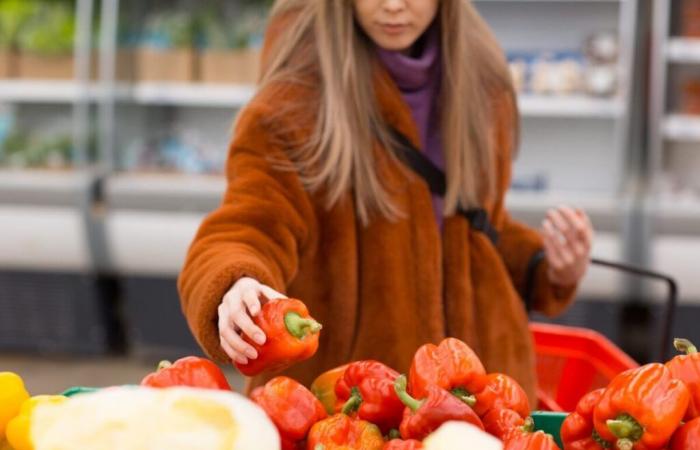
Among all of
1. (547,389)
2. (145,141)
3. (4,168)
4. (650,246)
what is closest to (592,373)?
(547,389)

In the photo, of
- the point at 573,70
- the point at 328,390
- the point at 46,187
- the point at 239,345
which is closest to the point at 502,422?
the point at 328,390

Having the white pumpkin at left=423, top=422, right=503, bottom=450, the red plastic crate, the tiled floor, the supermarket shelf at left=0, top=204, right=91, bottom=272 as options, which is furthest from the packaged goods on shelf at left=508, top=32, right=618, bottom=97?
the white pumpkin at left=423, top=422, right=503, bottom=450

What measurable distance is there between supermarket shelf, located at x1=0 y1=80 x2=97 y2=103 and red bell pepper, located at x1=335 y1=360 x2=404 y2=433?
3.95 m

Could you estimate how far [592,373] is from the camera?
233 cm

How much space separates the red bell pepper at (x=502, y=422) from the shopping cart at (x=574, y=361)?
0.87 metres

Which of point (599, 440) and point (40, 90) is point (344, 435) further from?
point (40, 90)

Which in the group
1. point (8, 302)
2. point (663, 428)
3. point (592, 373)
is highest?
point (663, 428)

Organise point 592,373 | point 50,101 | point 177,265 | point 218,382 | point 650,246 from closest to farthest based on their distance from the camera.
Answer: point 218,382
point 592,373
point 650,246
point 177,265
point 50,101

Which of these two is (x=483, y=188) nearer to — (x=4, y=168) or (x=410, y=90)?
(x=410, y=90)

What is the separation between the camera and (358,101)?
2008mm

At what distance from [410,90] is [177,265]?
3.02 meters

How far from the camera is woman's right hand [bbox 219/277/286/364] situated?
1.42 m

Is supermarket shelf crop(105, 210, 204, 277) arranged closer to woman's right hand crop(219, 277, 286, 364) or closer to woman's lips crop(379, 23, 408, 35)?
woman's lips crop(379, 23, 408, 35)

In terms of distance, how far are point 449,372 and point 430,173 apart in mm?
824
